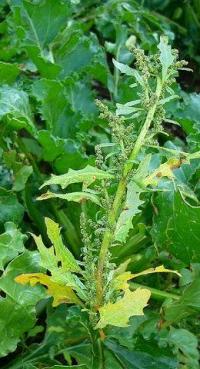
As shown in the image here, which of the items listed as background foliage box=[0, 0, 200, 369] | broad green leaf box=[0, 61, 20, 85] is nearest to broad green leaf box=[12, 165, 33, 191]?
background foliage box=[0, 0, 200, 369]

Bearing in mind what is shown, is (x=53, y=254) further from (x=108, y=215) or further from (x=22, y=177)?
(x=22, y=177)

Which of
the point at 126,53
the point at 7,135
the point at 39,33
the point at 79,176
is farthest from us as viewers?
the point at 126,53

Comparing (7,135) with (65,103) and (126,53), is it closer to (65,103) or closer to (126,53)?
(65,103)

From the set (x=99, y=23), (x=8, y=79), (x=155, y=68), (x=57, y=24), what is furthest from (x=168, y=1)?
(x=155, y=68)

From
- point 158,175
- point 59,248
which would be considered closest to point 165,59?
point 158,175

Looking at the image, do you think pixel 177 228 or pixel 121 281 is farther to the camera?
pixel 177 228

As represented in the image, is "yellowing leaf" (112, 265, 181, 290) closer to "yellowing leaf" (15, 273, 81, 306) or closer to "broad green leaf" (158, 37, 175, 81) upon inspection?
"yellowing leaf" (15, 273, 81, 306)
